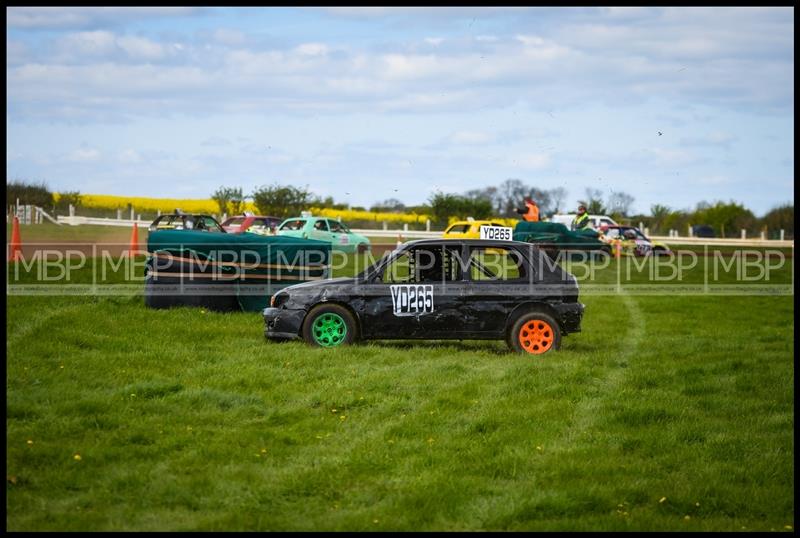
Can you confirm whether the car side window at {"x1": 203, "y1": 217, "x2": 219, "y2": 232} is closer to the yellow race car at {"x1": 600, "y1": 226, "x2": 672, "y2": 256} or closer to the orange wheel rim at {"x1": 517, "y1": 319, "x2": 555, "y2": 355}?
the yellow race car at {"x1": 600, "y1": 226, "x2": 672, "y2": 256}

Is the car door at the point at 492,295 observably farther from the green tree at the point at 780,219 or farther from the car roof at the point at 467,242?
the green tree at the point at 780,219

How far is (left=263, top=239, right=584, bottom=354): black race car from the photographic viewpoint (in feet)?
42.6

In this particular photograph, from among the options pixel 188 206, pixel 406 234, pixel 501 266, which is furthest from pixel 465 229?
pixel 188 206

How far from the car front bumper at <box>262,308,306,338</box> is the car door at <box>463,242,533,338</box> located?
6.56 feet

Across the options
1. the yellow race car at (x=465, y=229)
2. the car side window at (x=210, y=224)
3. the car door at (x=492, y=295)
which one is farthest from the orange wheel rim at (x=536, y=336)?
the yellow race car at (x=465, y=229)

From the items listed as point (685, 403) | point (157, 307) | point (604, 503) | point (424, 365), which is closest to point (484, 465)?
point (604, 503)

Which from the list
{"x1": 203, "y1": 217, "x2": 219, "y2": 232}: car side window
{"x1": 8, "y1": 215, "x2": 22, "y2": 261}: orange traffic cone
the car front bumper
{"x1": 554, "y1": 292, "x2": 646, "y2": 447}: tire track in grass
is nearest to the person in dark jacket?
{"x1": 203, "y1": 217, "x2": 219, "y2": 232}: car side window

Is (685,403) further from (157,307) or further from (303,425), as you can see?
(157,307)

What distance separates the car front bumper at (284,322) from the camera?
42.6ft

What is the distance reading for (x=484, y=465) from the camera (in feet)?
24.3

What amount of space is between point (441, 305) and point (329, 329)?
4.50 feet

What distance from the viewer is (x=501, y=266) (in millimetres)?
14352

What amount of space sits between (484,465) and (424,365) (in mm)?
4334

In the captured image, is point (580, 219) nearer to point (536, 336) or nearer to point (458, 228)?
point (458, 228)
